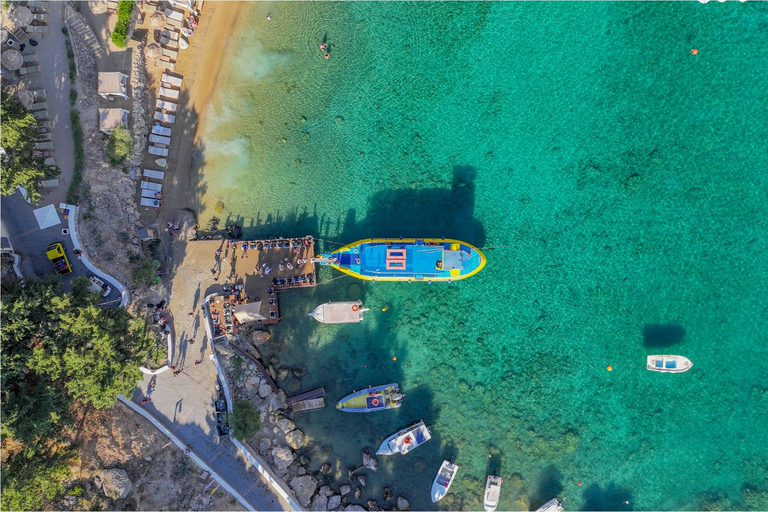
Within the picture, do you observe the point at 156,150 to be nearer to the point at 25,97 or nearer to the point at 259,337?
the point at 25,97

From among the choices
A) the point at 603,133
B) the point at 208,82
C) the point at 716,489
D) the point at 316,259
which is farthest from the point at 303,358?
the point at 716,489

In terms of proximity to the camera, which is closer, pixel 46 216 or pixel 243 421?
pixel 46 216

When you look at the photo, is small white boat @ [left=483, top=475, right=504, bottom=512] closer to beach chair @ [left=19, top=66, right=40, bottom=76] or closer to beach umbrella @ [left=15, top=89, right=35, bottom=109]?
beach umbrella @ [left=15, top=89, right=35, bottom=109]

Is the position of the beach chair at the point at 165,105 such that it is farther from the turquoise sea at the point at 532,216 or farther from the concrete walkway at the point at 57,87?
the concrete walkway at the point at 57,87

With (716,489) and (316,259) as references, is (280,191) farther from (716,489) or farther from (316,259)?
(716,489)

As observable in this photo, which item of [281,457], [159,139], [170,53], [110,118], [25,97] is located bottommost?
[281,457]

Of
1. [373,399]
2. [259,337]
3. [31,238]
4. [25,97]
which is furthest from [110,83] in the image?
[373,399]

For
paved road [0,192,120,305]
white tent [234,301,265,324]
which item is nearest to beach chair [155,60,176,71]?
paved road [0,192,120,305]

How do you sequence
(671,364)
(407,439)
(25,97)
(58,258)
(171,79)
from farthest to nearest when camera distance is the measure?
(171,79) < (407,439) < (671,364) < (25,97) < (58,258)
